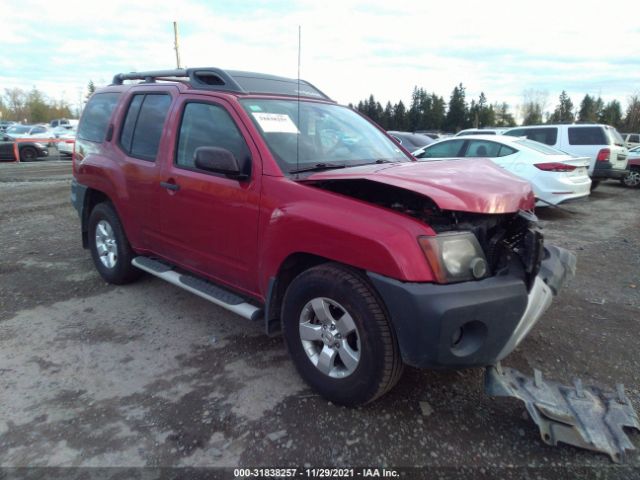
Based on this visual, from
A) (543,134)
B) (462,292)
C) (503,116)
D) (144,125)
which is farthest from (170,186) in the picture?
(503,116)

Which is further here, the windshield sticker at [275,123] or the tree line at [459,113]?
the tree line at [459,113]

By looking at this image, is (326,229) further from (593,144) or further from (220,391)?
(593,144)

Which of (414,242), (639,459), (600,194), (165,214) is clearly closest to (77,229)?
(165,214)

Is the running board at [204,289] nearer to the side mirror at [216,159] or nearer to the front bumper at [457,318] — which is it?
the side mirror at [216,159]

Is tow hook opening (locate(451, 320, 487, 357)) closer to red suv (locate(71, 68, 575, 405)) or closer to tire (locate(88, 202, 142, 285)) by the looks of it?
red suv (locate(71, 68, 575, 405))

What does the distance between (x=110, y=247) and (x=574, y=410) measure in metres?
4.33

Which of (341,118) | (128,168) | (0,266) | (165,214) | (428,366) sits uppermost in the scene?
(341,118)

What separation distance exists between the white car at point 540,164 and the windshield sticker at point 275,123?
15.7 feet

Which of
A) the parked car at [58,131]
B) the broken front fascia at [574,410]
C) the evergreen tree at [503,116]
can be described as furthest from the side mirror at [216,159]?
the evergreen tree at [503,116]

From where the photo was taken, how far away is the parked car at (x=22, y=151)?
19594 mm

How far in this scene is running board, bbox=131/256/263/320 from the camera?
10.3 feet

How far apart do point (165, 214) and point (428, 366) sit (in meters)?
2.53

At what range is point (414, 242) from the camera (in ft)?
7.66

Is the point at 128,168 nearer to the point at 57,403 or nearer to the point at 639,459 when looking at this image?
the point at 57,403
